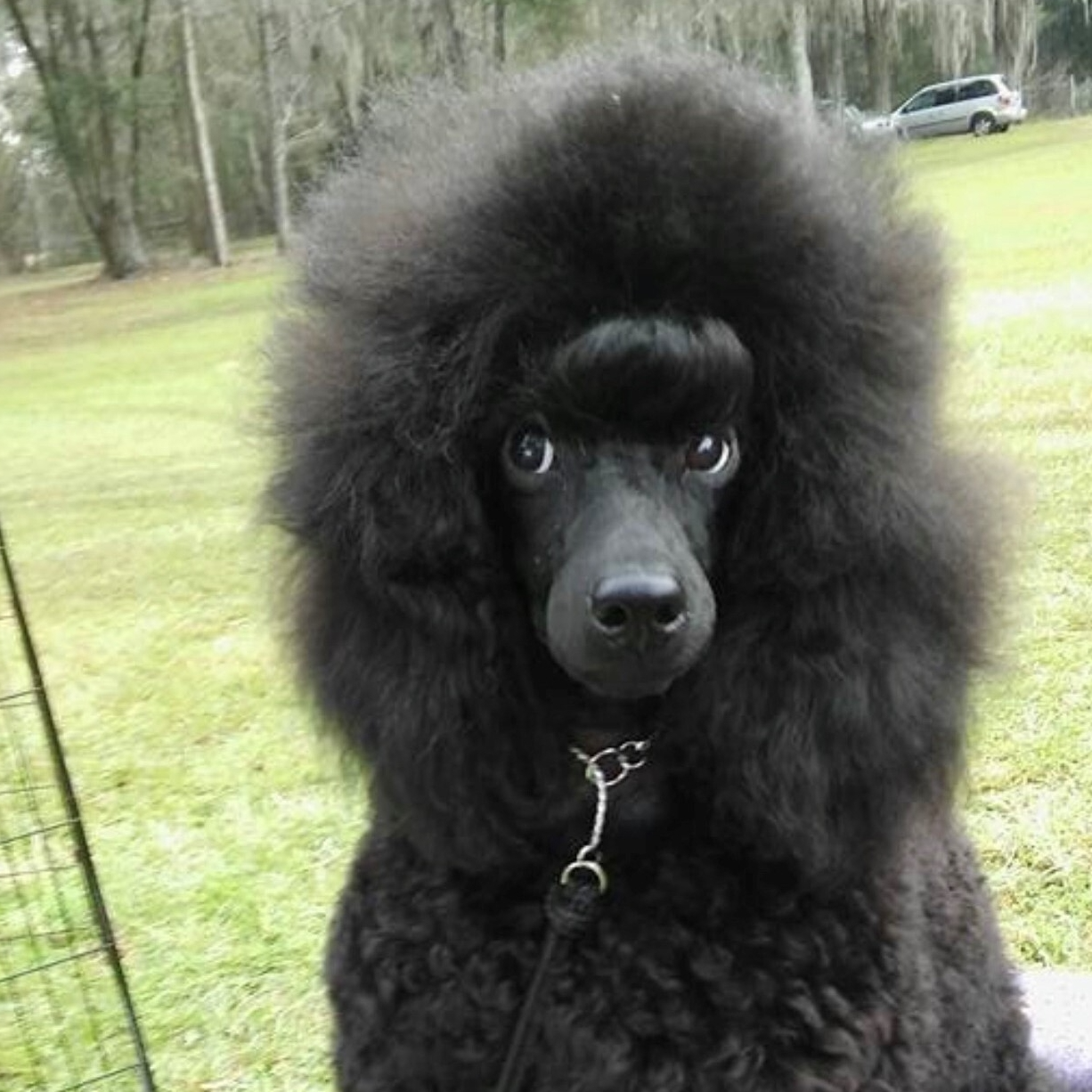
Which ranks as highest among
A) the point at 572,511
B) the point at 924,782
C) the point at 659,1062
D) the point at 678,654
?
the point at 572,511

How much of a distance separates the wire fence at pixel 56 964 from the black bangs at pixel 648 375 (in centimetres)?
88

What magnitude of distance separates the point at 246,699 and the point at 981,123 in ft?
77.7

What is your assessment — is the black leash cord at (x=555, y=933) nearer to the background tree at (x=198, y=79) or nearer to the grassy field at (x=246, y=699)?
the grassy field at (x=246, y=699)

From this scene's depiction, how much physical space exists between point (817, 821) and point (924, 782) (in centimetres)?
13

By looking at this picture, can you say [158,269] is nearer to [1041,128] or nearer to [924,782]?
[1041,128]

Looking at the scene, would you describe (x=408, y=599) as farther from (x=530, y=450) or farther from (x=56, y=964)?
(x=56, y=964)

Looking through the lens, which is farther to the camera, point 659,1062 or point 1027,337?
point 1027,337

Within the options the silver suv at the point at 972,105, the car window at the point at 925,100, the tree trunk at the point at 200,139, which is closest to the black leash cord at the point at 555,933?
the tree trunk at the point at 200,139

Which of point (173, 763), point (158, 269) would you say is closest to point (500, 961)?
point (173, 763)

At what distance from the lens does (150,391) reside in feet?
34.0

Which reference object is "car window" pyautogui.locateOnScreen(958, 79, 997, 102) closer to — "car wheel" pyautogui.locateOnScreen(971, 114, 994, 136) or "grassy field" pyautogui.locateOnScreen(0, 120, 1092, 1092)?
"car wheel" pyautogui.locateOnScreen(971, 114, 994, 136)

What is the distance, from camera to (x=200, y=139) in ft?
69.2

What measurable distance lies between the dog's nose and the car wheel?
25.7 m

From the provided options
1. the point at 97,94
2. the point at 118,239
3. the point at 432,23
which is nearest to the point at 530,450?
the point at 432,23
